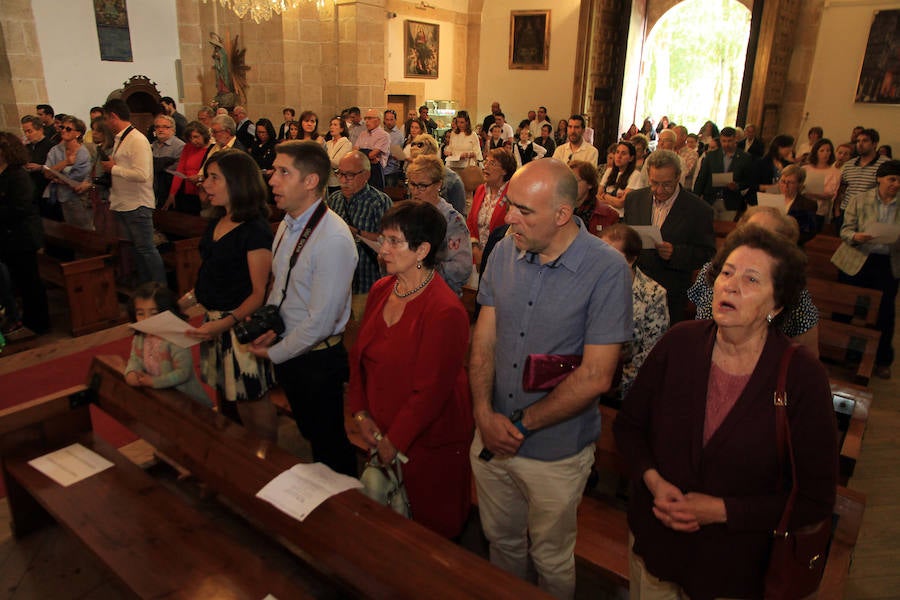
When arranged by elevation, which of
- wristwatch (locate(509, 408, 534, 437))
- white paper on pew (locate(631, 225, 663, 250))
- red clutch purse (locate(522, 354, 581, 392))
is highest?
white paper on pew (locate(631, 225, 663, 250))

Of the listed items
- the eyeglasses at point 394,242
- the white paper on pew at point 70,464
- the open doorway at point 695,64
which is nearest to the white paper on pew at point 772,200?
the eyeglasses at point 394,242

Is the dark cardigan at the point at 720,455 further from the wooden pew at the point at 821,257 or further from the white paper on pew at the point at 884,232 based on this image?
the wooden pew at the point at 821,257

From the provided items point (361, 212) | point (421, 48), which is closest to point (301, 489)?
point (361, 212)

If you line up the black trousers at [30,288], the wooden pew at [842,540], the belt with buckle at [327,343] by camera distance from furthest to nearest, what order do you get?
the black trousers at [30,288]
the belt with buckle at [327,343]
the wooden pew at [842,540]

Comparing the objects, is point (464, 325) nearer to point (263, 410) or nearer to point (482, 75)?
point (263, 410)

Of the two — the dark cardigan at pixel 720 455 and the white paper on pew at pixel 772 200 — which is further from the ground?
the white paper on pew at pixel 772 200

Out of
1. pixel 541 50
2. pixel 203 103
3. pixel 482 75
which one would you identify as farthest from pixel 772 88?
pixel 203 103

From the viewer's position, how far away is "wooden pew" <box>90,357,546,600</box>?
5.43 feet

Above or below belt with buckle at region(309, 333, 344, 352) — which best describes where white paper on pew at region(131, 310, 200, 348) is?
above

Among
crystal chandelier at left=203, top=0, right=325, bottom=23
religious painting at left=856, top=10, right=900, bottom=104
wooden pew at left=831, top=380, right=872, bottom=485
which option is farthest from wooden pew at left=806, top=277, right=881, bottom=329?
religious painting at left=856, top=10, right=900, bottom=104

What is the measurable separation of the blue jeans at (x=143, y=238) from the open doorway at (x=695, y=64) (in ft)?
48.6

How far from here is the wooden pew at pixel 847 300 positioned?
177 inches

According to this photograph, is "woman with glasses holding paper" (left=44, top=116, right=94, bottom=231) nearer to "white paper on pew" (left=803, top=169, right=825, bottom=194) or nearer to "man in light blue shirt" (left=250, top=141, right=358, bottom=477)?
"man in light blue shirt" (left=250, top=141, right=358, bottom=477)

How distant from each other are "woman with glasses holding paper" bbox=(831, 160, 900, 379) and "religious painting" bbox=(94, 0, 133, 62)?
1143 cm
